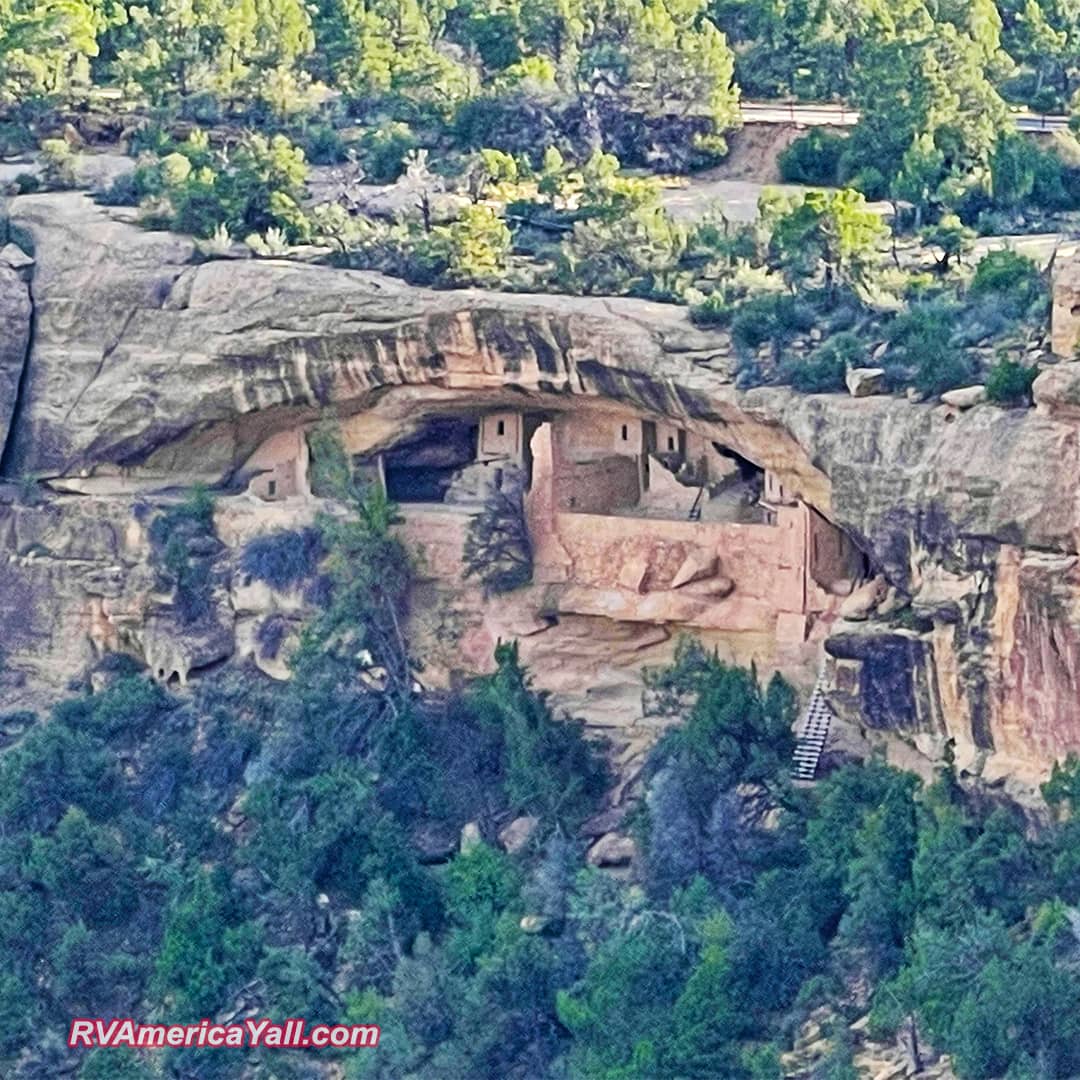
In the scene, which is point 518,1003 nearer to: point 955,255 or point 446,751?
point 446,751

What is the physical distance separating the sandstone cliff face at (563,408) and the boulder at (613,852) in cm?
256

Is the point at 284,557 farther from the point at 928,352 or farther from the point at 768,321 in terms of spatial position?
the point at 928,352

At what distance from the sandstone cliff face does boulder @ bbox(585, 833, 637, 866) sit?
2.56 m

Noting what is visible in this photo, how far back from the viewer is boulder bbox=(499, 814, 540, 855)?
135 feet

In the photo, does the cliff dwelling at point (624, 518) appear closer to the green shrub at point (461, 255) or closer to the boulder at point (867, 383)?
the green shrub at point (461, 255)

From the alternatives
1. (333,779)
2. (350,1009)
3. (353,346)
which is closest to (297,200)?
(353,346)

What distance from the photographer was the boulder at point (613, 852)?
4050cm

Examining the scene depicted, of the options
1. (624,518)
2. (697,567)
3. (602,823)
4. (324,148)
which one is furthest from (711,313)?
(324,148)

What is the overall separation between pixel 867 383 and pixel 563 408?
4050mm

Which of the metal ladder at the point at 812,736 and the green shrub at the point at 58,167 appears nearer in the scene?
the metal ladder at the point at 812,736

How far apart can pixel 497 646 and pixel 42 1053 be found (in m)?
5.53

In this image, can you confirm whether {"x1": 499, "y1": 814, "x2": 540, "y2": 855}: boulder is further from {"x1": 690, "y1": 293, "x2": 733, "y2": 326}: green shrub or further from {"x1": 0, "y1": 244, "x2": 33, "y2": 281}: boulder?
{"x1": 0, "y1": 244, "x2": 33, "y2": 281}: boulder

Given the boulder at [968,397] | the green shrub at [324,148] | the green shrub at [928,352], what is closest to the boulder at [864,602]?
the green shrub at [928,352]

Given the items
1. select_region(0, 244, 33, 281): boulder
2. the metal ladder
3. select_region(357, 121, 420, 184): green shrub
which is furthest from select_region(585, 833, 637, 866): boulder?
select_region(357, 121, 420, 184): green shrub
